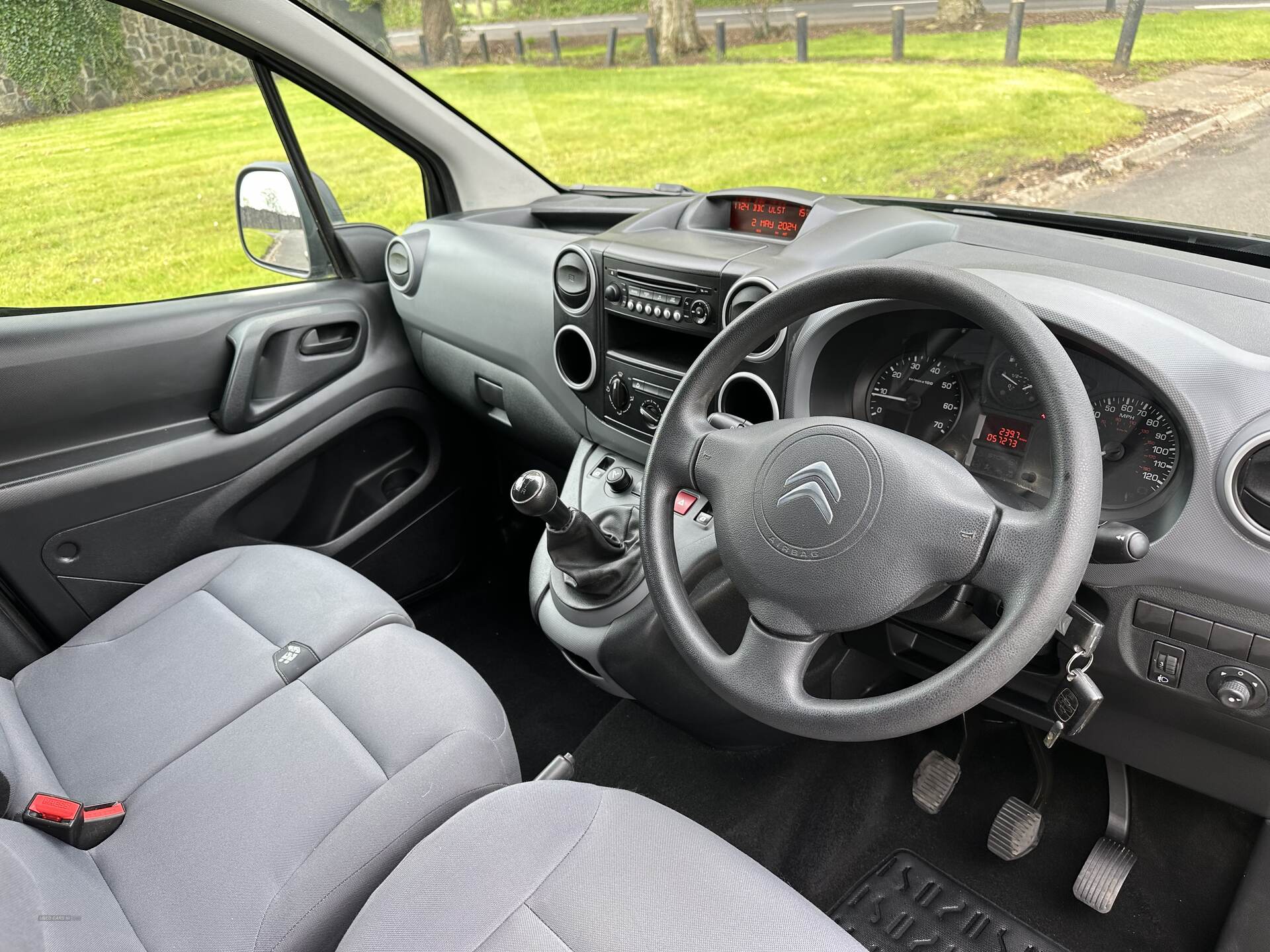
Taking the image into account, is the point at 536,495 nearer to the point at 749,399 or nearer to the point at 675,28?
the point at 749,399

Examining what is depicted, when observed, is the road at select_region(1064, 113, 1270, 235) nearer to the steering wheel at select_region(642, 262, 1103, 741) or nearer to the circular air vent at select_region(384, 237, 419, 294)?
the steering wheel at select_region(642, 262, 1103, 741)

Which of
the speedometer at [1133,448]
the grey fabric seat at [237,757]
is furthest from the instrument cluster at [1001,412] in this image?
the grey fabric seat at [237,757]

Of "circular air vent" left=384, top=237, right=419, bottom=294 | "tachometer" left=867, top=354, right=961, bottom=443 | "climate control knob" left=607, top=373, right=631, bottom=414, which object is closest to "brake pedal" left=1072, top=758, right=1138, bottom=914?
"tachometer" left=867, top=354, right=961, bottom=443

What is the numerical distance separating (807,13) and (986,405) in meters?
1.60

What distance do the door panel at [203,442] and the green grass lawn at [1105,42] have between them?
1424 millimetres

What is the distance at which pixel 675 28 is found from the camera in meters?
2.87

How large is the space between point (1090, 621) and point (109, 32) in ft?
6.83

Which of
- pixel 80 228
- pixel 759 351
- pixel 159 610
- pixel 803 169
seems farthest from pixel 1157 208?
pixel 80 228

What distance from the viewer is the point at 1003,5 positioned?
1.76 m

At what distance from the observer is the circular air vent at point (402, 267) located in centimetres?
222

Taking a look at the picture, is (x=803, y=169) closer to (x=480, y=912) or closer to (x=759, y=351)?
(x=759, y=351)

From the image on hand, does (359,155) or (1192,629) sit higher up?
(359,155)

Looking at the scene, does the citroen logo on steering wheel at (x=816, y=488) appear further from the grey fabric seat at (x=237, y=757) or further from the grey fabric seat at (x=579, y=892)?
the grey fabric seat at (x=237, y=757)

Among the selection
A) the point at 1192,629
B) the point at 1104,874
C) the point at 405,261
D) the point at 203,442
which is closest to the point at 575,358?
the point at 405,261
